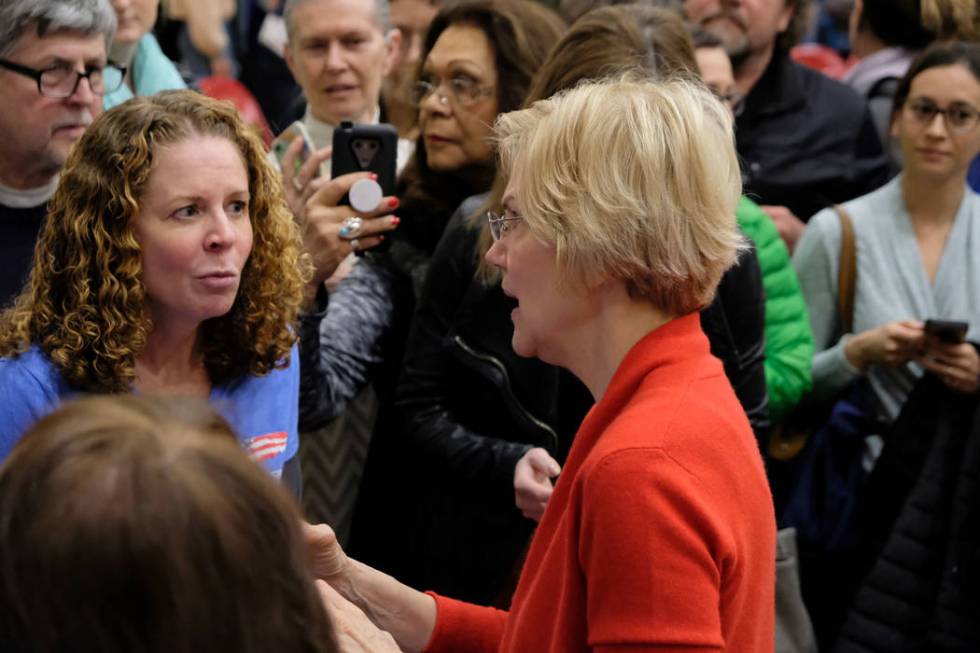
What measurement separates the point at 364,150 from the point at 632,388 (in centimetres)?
157

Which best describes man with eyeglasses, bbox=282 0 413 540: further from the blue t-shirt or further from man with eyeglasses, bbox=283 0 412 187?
the blue t-shirt

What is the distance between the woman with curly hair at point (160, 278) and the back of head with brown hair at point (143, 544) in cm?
96

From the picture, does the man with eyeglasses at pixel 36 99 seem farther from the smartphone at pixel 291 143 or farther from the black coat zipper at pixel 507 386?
the black coat zipper at pixel 507 386

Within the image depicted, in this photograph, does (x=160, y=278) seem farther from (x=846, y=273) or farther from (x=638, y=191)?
(x=846, y=273)

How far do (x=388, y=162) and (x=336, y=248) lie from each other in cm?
30

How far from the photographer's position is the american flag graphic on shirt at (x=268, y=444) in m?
2.35

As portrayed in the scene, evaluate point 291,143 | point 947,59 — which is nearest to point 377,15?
point 291,143

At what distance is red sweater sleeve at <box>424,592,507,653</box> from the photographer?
2.17m

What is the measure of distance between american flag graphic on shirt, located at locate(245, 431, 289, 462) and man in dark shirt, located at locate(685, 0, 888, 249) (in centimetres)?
202

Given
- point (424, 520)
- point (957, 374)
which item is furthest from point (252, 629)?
point (957, 374)

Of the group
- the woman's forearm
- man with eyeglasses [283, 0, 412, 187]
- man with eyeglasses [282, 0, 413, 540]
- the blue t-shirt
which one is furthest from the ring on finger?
the woman's forearm

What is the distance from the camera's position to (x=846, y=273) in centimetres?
378

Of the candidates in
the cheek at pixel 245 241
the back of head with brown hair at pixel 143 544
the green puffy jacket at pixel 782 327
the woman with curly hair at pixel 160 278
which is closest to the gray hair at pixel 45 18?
the woman with curly hair at pixel 160 278

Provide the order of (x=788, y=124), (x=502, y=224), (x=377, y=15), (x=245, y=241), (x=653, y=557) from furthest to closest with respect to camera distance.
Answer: (x=788, y=124) → (x=377, y=15) → (x=245, y=241) → (x=502, y=224) → (x=653, y=557)
